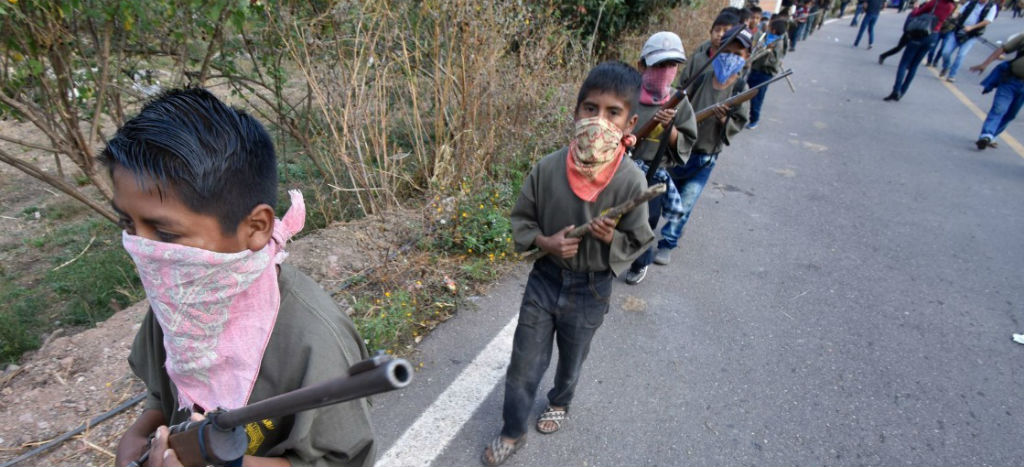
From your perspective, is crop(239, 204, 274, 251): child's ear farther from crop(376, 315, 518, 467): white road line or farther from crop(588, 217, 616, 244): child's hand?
crop(376, 315, 518, 467): white road line

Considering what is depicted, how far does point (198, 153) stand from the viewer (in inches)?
39.5

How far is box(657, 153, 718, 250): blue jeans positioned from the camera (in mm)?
3822

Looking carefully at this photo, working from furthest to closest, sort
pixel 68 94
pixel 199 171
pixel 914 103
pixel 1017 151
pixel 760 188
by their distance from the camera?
pixel 914 103 < pixel 1017 151 < pixel 760 188 < pixel 68 94 < pixel 199 171

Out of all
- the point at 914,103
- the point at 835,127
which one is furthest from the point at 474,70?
the point at 914,103

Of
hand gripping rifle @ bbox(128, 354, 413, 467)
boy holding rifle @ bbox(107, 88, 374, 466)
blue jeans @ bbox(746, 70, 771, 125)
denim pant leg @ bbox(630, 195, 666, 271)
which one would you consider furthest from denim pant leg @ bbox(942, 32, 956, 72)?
hand gripping rifle @ bbox(128, 354, 413, 467)

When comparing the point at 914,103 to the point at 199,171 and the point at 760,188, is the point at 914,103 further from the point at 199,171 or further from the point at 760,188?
the point at 199,171

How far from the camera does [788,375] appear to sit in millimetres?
3012

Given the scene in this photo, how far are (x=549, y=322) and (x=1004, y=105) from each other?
8.64m

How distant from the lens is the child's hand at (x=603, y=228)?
1.90 metres

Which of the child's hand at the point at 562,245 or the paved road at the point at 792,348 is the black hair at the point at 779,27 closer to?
the paved road at the point at 792,348

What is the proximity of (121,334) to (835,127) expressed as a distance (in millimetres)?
9428

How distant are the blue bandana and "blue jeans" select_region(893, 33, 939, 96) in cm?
801

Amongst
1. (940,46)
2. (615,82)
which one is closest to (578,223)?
(615,82)

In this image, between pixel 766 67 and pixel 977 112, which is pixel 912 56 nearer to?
pixel 977 112
